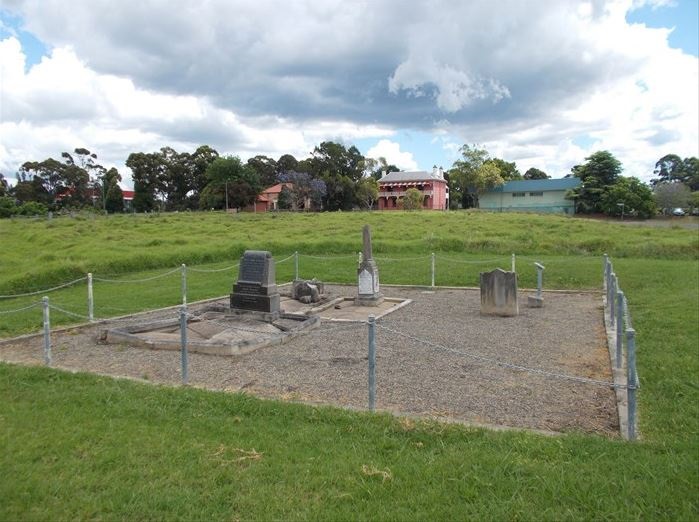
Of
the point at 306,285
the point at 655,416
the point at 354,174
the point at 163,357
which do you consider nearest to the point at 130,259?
the point at 306,285

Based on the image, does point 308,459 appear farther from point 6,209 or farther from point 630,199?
point 6,209

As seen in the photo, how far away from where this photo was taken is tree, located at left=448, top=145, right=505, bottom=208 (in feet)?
233

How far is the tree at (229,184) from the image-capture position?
67.0m

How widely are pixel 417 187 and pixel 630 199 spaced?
28.6 metres

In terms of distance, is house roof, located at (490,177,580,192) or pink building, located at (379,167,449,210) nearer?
house roof, located at (490,177,580,192)

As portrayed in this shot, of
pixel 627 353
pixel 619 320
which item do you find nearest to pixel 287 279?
pixel 619 320

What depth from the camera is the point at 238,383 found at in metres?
7.12

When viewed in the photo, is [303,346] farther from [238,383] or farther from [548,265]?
[548,265]

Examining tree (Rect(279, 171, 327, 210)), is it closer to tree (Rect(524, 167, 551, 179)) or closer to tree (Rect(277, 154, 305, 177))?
tree (Rect(277, 154, 305, 177))

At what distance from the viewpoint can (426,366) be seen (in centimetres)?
788

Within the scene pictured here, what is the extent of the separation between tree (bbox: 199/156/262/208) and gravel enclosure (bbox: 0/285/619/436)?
57.3m

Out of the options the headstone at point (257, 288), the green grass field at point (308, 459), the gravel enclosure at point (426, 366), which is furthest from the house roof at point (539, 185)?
the green grass field at point (308, 459)

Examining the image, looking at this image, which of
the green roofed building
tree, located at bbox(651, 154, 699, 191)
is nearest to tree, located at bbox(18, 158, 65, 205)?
the green roofed building

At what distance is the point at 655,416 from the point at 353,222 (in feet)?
107
